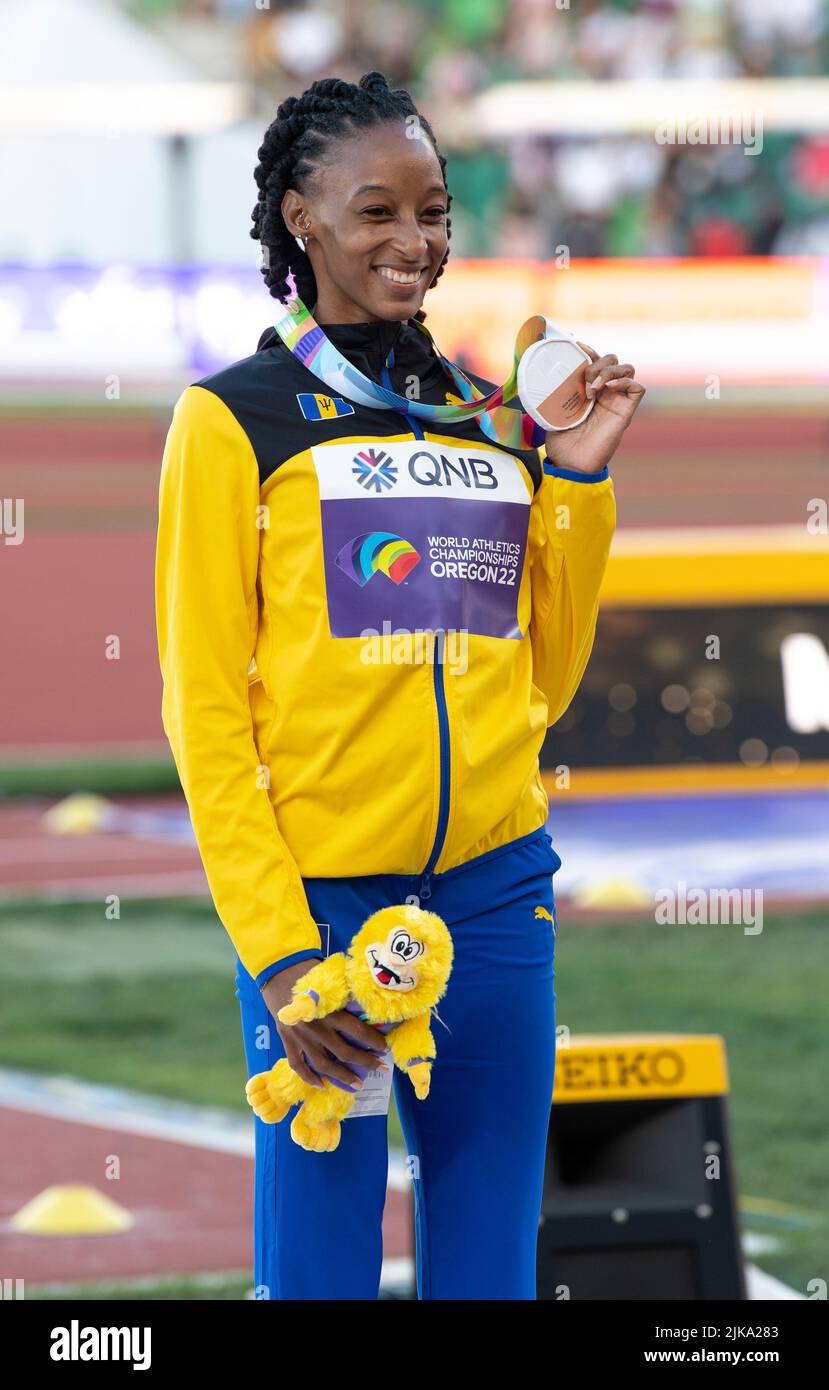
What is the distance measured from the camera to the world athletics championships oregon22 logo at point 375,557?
232 cm

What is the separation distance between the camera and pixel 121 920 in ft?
29.2

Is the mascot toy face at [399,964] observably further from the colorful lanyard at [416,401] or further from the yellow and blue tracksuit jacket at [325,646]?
the colorful lanyard at [416,401]

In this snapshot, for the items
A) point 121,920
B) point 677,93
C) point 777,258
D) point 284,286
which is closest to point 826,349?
point 777,258

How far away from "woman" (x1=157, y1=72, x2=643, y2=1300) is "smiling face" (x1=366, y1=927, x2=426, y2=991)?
3.0 inches

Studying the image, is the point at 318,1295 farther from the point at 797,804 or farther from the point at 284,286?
the point at 797,804

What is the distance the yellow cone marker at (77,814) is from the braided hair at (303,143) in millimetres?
9347

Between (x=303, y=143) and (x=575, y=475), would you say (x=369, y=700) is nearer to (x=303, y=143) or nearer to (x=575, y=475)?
(x=575, y=475)

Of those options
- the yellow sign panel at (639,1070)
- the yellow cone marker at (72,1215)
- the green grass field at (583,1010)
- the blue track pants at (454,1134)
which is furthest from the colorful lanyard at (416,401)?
the yellow cone marker at (72,1215)

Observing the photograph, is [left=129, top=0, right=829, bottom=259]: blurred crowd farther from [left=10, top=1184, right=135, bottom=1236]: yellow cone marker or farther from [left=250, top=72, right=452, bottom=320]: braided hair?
[left=250, top=72, right=452, bottom=320]: braided hair

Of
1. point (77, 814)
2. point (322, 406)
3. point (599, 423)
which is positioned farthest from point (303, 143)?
point (77, 814)

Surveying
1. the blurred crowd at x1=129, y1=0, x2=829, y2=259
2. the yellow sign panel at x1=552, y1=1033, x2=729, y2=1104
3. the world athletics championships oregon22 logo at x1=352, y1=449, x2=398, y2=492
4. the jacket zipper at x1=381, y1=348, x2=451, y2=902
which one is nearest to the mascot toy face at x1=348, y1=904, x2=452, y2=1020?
the jacket zipper at x1=381, y1=348, x2=451, y2=902

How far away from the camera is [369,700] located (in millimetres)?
2291

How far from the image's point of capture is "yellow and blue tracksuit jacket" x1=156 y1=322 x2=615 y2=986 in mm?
2285
